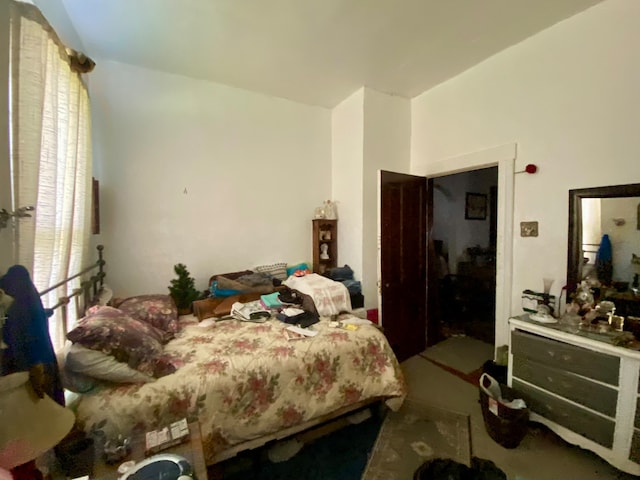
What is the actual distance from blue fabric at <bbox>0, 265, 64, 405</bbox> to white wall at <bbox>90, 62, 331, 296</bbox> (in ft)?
5.81

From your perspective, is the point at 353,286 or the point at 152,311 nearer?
the point at 152,311

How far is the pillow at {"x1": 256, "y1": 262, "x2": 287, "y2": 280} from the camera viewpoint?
299cm

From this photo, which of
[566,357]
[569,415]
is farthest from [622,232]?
[569,415]

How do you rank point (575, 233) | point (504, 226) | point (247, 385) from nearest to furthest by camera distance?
point (247, 385), point (575, 233), point (504, 226)

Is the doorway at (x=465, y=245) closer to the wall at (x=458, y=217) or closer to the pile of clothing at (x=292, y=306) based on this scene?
the wall at (x=458, y=217)

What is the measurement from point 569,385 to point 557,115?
1.86 meters

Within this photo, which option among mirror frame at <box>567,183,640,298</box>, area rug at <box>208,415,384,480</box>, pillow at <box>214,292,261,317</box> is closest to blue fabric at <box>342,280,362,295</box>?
pillow at <box>214,292,261,317</box>

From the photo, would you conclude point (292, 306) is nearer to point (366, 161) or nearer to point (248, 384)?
point (248, 384)

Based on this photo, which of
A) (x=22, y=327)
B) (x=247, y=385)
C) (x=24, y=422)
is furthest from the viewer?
(x=247, y=385)

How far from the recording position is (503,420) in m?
1.74

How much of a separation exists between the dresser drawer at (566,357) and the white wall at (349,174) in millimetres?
1486

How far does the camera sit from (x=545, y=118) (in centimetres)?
207

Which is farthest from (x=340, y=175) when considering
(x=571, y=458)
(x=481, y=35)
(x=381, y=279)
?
(x=571, y=458)

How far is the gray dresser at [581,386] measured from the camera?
1.43 m
